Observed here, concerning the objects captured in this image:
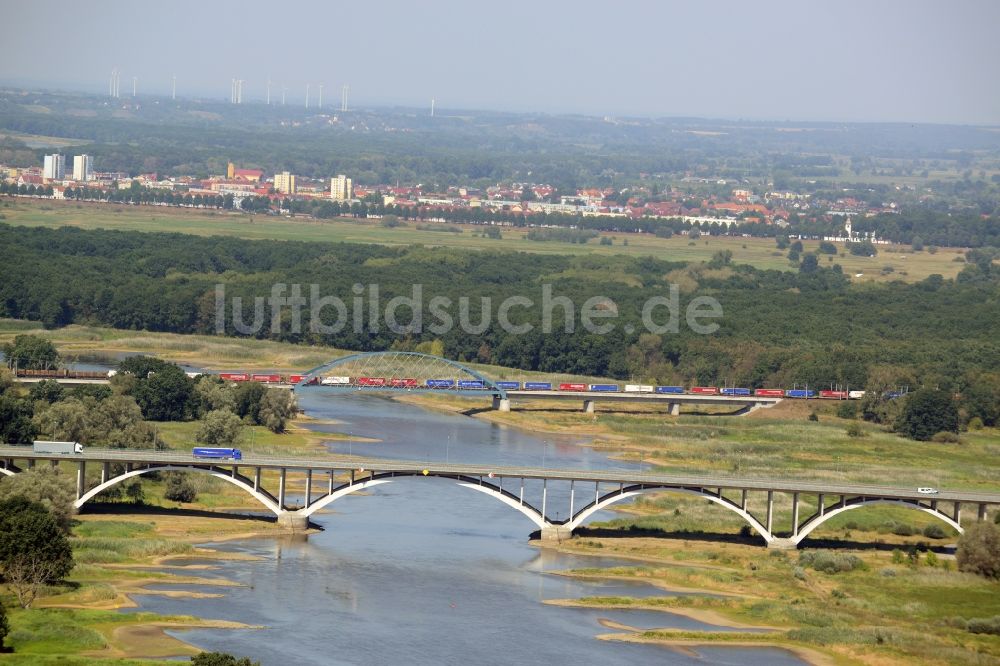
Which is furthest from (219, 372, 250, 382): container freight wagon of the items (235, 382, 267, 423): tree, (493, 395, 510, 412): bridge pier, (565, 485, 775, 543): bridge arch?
(565, 485, 775, 543): bridge arch

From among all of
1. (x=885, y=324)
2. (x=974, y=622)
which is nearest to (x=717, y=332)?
(x=885, y=324)

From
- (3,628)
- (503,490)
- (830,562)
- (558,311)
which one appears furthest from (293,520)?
(558,311)

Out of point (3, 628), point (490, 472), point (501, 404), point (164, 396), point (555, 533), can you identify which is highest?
point (490, 472)

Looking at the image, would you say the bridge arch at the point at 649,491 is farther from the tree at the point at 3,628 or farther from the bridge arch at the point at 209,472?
the tree at the point at 3,628

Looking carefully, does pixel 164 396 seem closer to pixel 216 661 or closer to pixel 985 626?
pixel 985 626

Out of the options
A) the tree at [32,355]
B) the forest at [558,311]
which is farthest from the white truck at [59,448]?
the forest at [558,311]

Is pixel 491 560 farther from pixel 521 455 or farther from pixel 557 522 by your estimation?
pixel 521 455
